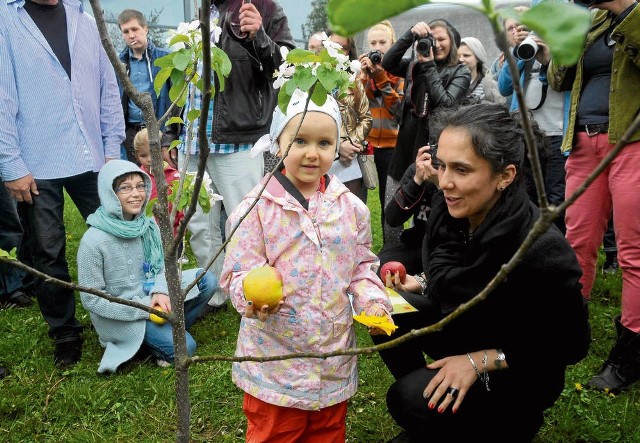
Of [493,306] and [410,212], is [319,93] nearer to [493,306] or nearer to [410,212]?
[493,306]

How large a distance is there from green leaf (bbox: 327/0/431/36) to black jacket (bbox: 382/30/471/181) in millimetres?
3306

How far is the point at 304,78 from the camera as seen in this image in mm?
1303

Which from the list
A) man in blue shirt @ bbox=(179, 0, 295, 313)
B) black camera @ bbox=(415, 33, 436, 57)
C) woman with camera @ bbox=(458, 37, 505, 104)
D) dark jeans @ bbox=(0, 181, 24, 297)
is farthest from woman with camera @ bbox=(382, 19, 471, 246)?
dark jeans @ bbox=(0, 181, 24, 297)

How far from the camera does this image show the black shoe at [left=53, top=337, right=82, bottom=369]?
303 cm

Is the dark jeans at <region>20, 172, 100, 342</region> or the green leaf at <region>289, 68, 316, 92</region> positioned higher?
the green leaf at <region>289, 68, 316, 92</region>

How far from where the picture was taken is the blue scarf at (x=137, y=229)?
9.90 feet

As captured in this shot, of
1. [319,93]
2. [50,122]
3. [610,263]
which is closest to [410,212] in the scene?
[319,93]

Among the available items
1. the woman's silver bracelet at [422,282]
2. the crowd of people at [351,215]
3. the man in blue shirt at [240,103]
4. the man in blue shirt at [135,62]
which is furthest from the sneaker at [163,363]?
the man in blue shirt at [135,62]

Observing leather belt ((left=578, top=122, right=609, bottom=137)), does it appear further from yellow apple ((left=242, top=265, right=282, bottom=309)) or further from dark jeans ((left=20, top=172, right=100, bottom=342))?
dark jeans ((left=20, top=172, right=100, bottom=342))

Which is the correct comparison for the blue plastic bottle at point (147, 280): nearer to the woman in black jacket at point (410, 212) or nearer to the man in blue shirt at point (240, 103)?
the man in blue shirt at point (240, 103)

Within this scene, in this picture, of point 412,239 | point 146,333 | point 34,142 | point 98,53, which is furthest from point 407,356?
point 98,53

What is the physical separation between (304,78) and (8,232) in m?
3.19

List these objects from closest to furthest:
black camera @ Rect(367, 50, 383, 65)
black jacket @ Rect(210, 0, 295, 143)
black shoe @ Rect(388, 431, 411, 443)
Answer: black shoe @ Rect(388, 431, 411, 443) < black jacket @ Rect(210, 0, 295, 143) < black camera @ Rect(367, 50, 383, 65)

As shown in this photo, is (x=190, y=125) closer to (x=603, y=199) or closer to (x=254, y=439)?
(x=254, y=439)
